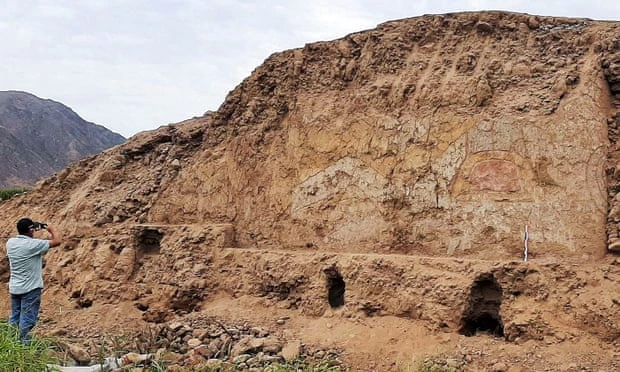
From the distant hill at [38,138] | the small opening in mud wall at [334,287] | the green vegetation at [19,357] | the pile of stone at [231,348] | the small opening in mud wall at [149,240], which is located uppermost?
the distant hill at [38,138]

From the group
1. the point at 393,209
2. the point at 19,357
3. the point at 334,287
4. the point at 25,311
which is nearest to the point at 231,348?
the point at 334,287

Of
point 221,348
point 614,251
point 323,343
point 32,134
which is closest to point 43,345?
point 221,348

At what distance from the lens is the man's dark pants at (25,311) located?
22.2 ft

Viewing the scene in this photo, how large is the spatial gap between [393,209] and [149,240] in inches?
177

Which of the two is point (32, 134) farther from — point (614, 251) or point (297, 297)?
point (614, 251)

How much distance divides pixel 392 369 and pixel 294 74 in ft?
19.0

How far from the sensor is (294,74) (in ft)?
37.2

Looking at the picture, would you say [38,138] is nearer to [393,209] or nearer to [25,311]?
[393,209]

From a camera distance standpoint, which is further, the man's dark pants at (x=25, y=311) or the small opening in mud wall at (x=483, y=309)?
the small opening in mud wall at (x=483, y=309)

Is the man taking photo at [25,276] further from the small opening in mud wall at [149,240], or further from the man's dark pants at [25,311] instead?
the small opening in mud wall at [149,240]

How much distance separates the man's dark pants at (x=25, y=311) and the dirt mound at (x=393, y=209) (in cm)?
281

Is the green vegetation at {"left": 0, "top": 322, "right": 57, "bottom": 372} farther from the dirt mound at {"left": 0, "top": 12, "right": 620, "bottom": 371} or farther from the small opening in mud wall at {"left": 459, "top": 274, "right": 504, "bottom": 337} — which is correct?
the small opening in mud wall at {"left": 459, "top": 274, "right": 504, "bottom": 337}

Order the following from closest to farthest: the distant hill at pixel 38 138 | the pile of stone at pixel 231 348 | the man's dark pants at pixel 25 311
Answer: the man's dark pants at pixel 25 311 < the pile of stone at pixel 231 348 < the distant hill at pixel 38 138

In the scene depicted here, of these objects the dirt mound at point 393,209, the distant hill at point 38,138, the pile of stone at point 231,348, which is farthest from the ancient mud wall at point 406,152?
the distant hill at point 38,138
